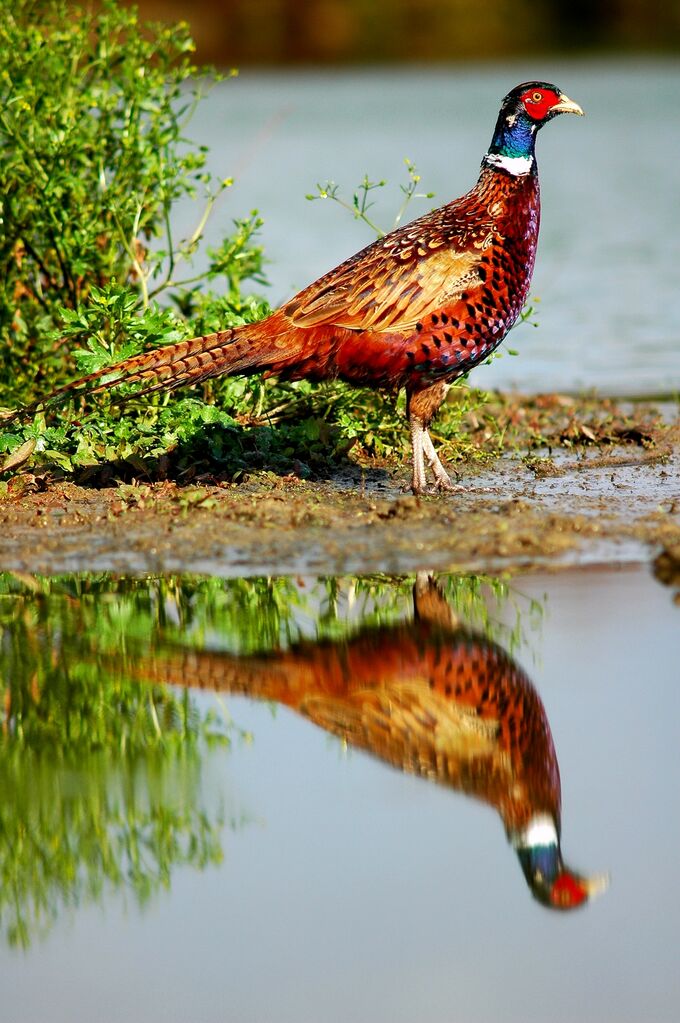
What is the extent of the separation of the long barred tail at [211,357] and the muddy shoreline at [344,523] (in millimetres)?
507

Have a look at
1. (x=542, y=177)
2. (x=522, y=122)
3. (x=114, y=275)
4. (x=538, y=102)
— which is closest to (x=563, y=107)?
(x=538, y=102)

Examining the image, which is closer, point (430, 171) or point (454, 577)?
point (454, 577)

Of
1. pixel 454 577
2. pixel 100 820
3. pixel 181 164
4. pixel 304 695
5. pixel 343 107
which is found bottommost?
pixel 100 820

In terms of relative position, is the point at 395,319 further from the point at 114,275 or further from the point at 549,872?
the point at 549,872

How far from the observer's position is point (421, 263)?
6785 millimetres

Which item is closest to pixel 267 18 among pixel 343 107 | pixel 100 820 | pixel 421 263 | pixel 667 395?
pixel 343 107

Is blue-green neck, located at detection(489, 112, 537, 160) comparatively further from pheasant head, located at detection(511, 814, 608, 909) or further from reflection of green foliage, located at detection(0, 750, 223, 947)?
pheasant head, located at detection(511, 814, 608, 909)

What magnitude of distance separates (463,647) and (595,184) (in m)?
17.6

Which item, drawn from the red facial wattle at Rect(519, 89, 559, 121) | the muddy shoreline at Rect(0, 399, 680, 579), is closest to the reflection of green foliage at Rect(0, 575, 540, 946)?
the muddy shoreline at Rect(0, 399, 680, 579)

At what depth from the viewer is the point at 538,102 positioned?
732 centimetres

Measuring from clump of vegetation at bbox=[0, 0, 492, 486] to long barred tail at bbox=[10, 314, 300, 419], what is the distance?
42cm

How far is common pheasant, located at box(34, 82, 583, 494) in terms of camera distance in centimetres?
674

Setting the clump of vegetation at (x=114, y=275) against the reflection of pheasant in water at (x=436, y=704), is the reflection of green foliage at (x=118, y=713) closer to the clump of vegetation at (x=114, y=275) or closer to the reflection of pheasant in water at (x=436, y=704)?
the reflection of pheasant in water at (x=436, y=704)

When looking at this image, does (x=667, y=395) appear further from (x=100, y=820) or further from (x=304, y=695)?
(x=100, y=820)
